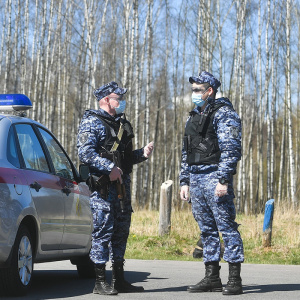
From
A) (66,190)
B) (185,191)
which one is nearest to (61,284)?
(66,190)

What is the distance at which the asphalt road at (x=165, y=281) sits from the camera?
22.0 ft

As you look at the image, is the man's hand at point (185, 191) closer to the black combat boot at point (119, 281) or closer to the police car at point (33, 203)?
the black combat boot at point (119, 281)

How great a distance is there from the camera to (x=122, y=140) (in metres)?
6.99

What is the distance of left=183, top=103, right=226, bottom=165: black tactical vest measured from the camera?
23.0ft

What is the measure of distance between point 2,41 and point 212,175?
25.0 metres

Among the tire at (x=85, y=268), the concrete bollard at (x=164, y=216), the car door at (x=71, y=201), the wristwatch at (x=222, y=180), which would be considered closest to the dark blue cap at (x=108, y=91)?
the car door at (x=71, y=201)

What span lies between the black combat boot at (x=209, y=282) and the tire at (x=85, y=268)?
1604 millimetres

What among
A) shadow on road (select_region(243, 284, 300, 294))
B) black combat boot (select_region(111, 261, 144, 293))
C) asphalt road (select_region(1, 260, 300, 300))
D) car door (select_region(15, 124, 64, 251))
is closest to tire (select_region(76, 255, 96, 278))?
asphalt road (select_region(1, 260, 300, 300))

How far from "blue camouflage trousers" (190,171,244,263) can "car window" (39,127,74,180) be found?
1368 mm

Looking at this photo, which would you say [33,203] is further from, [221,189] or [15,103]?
[221,189]

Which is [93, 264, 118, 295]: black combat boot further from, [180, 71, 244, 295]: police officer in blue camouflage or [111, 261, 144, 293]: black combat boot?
[180, 71, 244, 295]: police officer in blue camouflage

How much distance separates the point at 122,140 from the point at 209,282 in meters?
1.59

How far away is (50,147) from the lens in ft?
24.8

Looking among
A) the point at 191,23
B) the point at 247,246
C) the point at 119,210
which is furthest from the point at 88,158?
the point at 191,23
